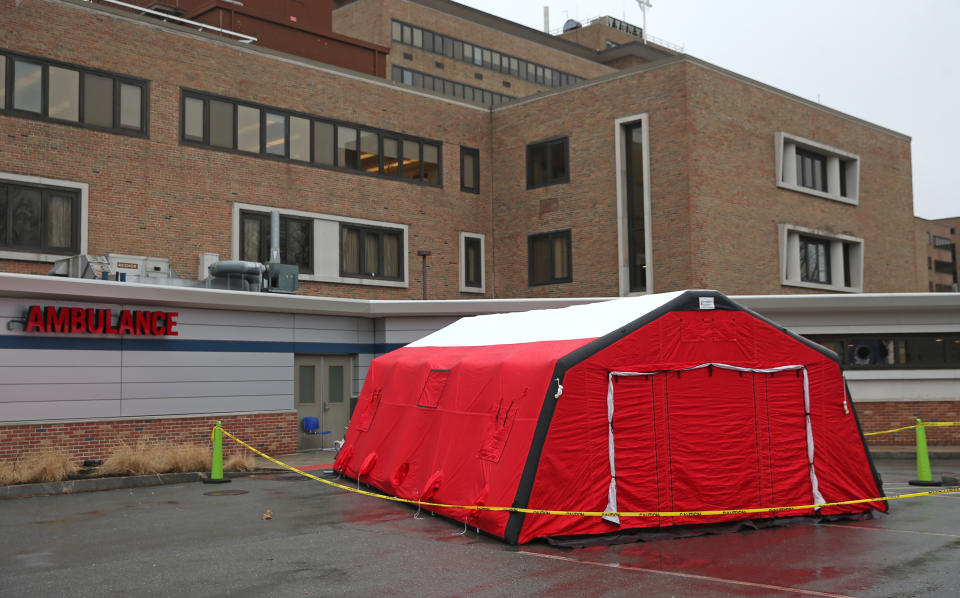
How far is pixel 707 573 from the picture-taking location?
9.55m

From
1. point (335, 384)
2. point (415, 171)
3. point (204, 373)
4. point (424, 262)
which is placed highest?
point (415, 171)

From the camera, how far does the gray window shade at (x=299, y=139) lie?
2817 cm

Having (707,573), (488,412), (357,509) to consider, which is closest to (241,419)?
(357,509)

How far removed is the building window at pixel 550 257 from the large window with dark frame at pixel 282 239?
8.03m

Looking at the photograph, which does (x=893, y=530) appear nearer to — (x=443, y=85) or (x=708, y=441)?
(x=708, y=441)

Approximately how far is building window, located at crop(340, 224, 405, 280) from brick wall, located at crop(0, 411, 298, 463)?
738cm

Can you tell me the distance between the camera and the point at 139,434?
2027 cm

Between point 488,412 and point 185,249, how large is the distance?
1513cm

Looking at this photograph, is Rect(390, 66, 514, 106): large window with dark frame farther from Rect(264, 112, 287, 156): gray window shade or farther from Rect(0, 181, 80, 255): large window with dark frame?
Rect(0, 181, 80, 255): large window with dark frame

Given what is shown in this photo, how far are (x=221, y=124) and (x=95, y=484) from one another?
12756 mm

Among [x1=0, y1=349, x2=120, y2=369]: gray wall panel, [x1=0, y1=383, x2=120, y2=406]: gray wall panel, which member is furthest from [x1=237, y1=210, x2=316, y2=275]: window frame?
[x1=0, y1=383, x2=120, y2=406]: gray wall panel

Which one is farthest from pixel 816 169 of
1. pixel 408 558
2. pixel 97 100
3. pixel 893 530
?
pixel 408 558

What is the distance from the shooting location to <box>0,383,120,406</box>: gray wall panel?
1839cm

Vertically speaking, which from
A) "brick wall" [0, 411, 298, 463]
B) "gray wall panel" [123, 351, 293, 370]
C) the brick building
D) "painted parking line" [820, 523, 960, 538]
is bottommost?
"painted parking line" [820, 523, 960, 538]
